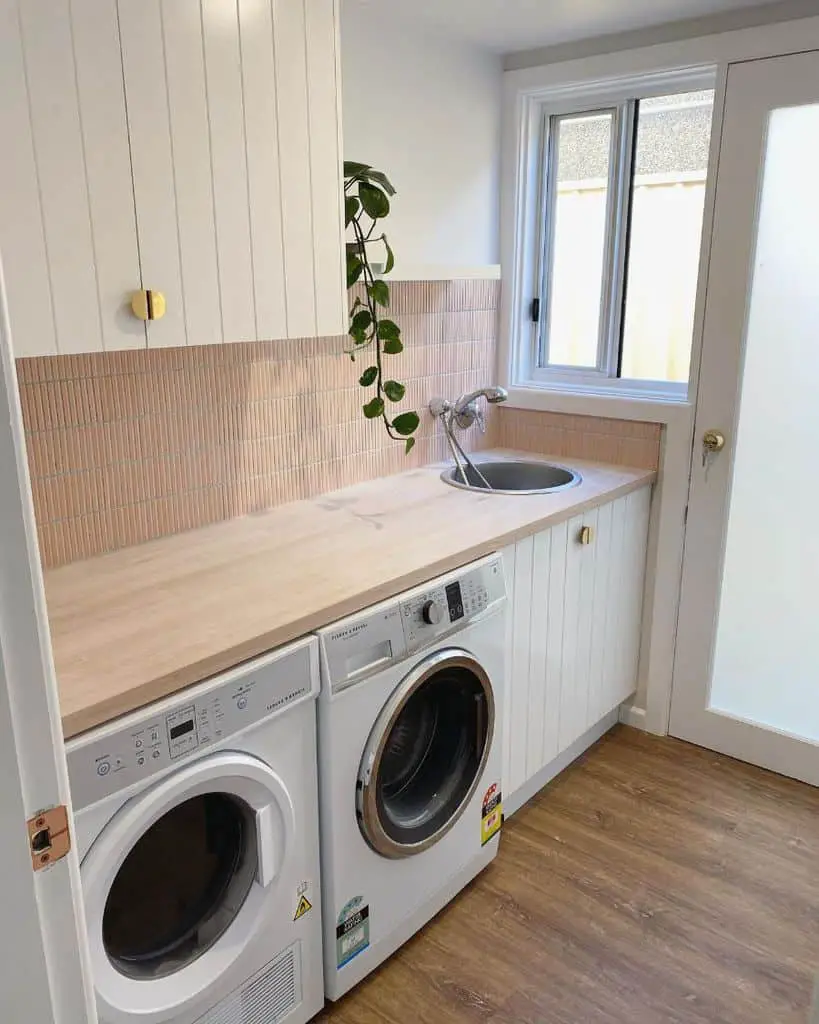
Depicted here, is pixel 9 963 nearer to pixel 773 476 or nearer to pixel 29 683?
pixel 29 683

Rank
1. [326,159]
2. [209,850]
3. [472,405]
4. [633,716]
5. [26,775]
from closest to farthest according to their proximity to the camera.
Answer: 1. [26,775]
2. [209,850]
3. [326,159]
4. [472,405]
5. [633,716]

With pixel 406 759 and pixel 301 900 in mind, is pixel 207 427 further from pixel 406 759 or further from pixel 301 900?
pixel 301 900

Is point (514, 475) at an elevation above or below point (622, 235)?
below

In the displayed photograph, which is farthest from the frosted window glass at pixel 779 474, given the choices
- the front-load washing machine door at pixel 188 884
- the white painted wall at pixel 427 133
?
the front-load washing machine door at pixel 188 884

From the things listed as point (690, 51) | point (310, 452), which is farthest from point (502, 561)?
point (690, 51)

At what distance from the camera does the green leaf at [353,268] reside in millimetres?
2000

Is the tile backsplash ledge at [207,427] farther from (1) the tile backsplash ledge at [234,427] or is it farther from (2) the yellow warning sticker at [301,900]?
(2) the yellow warning sticker at [301,900]

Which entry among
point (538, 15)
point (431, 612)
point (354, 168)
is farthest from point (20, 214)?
point (538, 15)

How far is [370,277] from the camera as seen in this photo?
2.09 metres

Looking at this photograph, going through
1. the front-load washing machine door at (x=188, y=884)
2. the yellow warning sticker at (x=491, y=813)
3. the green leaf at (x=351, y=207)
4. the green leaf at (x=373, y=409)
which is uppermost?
the green leaf at (x=351, y=207)

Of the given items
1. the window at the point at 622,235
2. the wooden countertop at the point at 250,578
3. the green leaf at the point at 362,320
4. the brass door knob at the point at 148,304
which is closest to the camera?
the wooden countertop at the point at 250,578

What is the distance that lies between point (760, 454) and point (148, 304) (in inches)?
72.0

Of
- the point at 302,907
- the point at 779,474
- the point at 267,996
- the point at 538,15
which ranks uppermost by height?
the point at 538,15

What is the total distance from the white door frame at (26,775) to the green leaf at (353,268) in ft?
4.39
